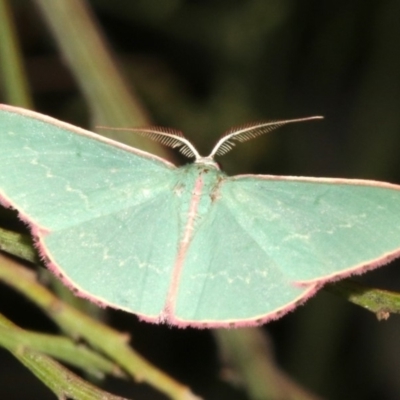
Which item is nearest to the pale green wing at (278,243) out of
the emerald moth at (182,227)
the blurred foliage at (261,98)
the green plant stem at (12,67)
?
the emerald moth at (182,227)

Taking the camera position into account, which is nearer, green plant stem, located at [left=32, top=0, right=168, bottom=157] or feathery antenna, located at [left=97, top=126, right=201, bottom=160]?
feathery antenna, located at [left=97, top=126, right=201, bottom=160]

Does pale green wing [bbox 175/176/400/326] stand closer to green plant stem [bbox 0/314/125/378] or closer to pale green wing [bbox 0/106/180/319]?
pale green wing [bbox 0/106/180/319]

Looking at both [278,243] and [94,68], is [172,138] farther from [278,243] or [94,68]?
[94,68]

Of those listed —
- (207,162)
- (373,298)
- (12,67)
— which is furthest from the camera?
(12,67)

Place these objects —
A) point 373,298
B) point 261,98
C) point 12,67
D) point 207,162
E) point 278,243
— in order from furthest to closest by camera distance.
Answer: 1. point 261,98
2. point 12,67
3. point 207,162
4. point 278,243
5. point 373,298

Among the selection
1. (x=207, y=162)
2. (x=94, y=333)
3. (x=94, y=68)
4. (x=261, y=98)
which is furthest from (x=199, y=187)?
(x=261, y=98)

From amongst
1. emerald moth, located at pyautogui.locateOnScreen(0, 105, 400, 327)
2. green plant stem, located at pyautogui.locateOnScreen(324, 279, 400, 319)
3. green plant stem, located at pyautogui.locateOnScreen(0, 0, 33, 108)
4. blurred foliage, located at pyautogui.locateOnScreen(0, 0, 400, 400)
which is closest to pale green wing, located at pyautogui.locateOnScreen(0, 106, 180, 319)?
emerald moth, located at pyautogui.locateOnScreen(0, 105, 400, 327)

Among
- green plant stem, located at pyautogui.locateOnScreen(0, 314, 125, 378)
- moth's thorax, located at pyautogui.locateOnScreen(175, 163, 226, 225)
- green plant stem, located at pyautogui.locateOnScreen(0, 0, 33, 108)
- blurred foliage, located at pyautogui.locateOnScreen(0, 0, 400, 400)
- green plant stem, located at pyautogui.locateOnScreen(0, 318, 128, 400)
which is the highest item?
blurred foliage, located at pyautogui.locateOnScreen(0, 0, 400, 400)
